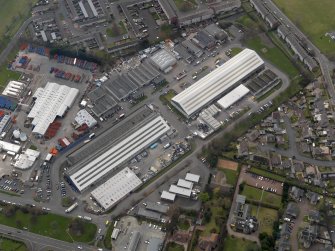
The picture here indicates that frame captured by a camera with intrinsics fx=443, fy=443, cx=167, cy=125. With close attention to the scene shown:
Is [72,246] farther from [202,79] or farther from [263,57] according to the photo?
[263,57]

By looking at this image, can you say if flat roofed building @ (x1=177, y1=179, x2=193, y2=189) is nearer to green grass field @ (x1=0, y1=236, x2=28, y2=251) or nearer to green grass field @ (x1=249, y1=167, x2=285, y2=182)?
green grass field @ (x1=249, y1=167, x2=285, y2=182)

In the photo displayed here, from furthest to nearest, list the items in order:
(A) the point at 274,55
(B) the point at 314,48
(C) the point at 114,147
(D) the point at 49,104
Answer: (A) the point at 274,55 → (B) the point at 314,48 → (D) the point at 49,104 → (C) the point at 114,147

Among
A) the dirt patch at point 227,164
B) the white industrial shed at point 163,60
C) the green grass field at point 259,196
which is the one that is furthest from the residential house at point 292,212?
the white industrial shed at point 163,60

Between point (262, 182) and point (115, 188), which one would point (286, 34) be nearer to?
point (262, 182)

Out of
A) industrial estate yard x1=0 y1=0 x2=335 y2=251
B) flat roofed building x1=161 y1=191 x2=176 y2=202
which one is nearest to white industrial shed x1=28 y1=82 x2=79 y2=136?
industrial estate yard x1=0 y1=0 x2=335 y2=251

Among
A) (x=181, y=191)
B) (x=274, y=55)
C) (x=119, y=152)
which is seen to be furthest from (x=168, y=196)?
(x=274, y=55)

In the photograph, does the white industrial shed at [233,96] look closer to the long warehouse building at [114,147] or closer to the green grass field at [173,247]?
the long warehouse building at [114,147]

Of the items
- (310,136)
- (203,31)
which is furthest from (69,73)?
(310,136)
